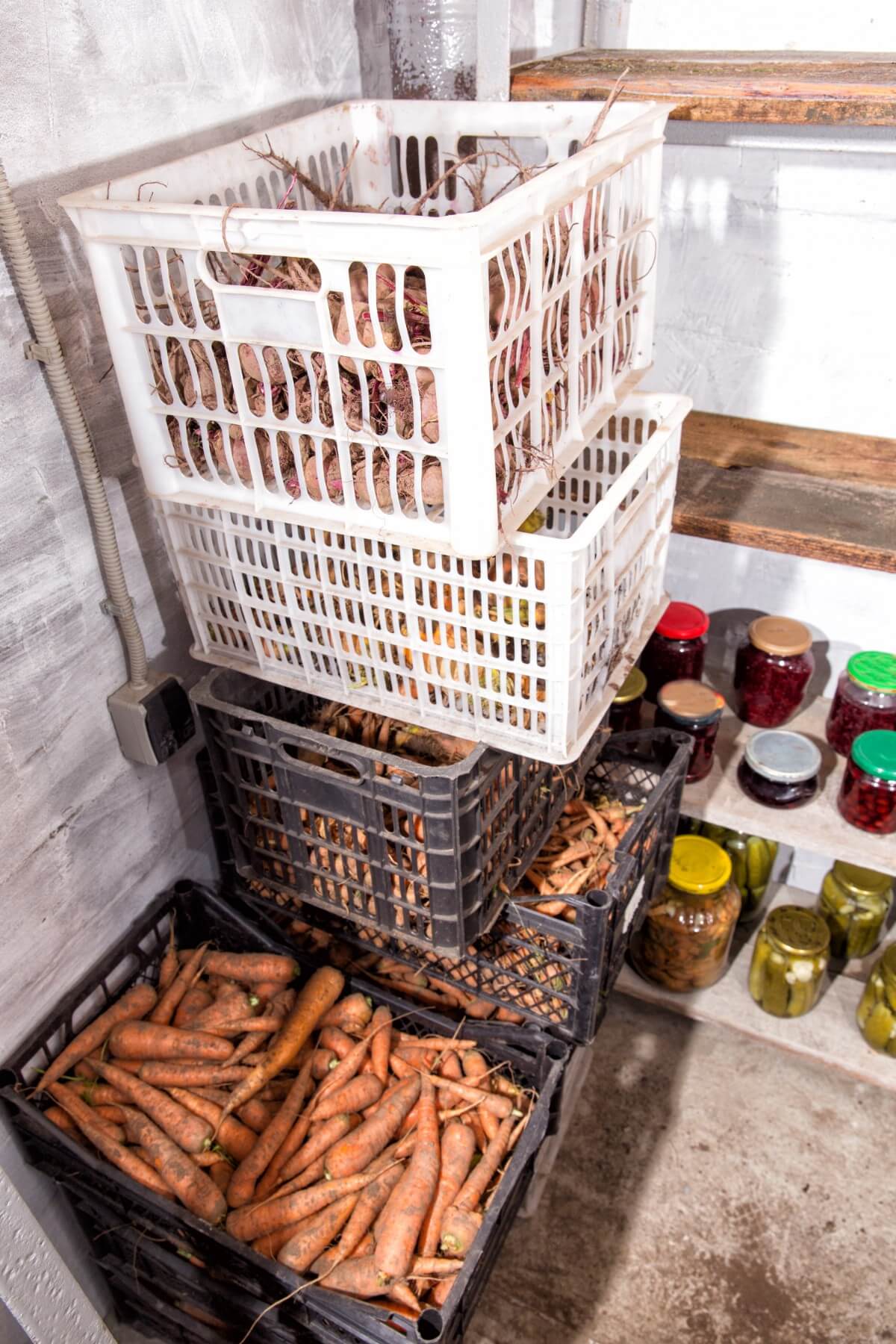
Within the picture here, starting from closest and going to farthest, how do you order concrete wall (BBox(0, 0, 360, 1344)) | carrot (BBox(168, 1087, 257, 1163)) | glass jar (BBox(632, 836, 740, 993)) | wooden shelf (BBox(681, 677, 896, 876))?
concrete wall (BBox(0, 0, 360, 1344)) → carrot (BBox(168, 1087, 257, 1163)) → wooden shelf (BBox(681, 677, 896, 876)) → glass jar (BBox(632, 836, 740, 993))

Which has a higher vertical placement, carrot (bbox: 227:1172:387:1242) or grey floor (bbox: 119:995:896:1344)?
Answer: carrot (bbox: 227:1172:387:1242)

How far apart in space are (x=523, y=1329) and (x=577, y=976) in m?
0.65

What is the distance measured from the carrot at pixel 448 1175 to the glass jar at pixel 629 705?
28.1 inches

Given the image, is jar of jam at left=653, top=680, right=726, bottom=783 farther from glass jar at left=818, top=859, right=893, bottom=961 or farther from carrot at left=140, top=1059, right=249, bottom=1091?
carrot at left=140, top=1059, right=249, bottom=1091

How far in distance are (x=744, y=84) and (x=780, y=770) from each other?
3.47 ft

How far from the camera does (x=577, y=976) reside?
1391 millimetres

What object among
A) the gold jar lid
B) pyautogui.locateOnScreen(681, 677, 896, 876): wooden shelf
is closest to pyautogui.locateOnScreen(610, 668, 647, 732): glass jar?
pyautogui.locateOnScreen(681, 677, 896, 876): wooden shelf

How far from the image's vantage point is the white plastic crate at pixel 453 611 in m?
1.10

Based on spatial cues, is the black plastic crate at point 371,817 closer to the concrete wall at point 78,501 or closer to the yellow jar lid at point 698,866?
the concrete wall at point 78,501

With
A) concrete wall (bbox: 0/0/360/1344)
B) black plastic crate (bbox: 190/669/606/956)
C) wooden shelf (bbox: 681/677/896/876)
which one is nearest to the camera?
concrete wall (bbox: 0/0/360/1344)

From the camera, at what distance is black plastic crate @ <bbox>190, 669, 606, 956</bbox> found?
3.97 feet

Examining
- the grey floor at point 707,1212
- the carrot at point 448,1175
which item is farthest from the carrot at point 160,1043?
the grey floor at point 707,1212

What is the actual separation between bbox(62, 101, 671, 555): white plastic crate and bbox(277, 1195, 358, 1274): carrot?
94 cm

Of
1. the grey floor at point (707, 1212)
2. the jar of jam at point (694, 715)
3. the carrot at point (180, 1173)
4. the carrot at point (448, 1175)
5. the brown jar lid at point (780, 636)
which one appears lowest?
the grey floor at point (707, 1212)
